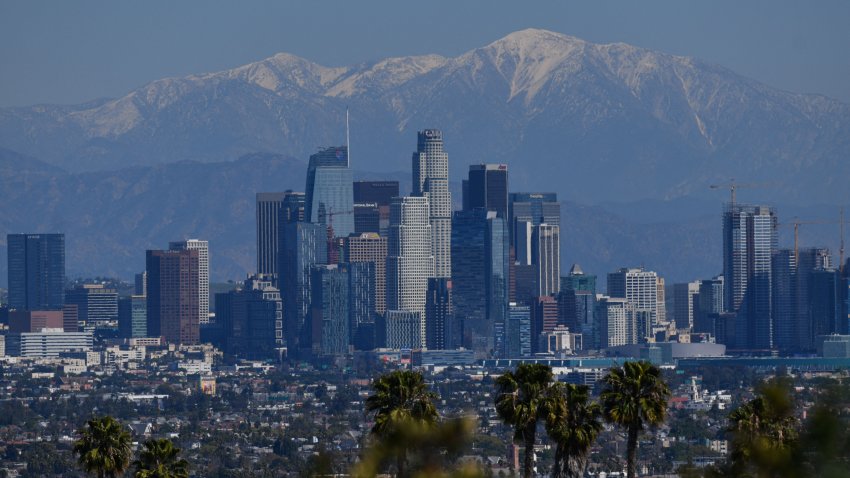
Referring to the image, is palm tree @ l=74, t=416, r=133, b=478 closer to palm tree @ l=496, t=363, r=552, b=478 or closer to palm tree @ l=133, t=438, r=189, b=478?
palm tree @ l=133, t=438, r=189, b=478

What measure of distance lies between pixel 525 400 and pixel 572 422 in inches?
48.0

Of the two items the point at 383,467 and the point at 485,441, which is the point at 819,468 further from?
the point at 485,441

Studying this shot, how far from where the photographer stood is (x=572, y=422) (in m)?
53.7

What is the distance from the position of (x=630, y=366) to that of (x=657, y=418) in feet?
4.62

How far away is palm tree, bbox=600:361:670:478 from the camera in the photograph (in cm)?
5316

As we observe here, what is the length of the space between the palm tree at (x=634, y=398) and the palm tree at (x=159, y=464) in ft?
40.2

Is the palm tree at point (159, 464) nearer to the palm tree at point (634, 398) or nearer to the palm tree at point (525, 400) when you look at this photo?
the palm tree at point (525, 400)

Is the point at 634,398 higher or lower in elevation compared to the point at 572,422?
higher

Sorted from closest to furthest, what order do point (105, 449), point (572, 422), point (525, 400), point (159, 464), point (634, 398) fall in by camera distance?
1. point (634, 398)
2. point (572, 422)
3. point (525, 400)
4. point (159, 464)
5. point (105, 449)

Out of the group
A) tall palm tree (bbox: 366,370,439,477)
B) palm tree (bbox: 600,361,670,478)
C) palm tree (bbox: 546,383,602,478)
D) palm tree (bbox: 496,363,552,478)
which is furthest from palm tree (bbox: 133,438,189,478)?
palm tree (bbox: 600,361,670,478)

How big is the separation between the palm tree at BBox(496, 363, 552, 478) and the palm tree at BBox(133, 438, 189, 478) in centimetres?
1001

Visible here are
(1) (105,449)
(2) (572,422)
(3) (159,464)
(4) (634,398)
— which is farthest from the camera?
(1) (105,449)

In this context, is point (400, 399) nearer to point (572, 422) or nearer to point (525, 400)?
point (525, 400)

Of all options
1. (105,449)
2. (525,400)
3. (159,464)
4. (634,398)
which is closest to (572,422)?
(525,400)
